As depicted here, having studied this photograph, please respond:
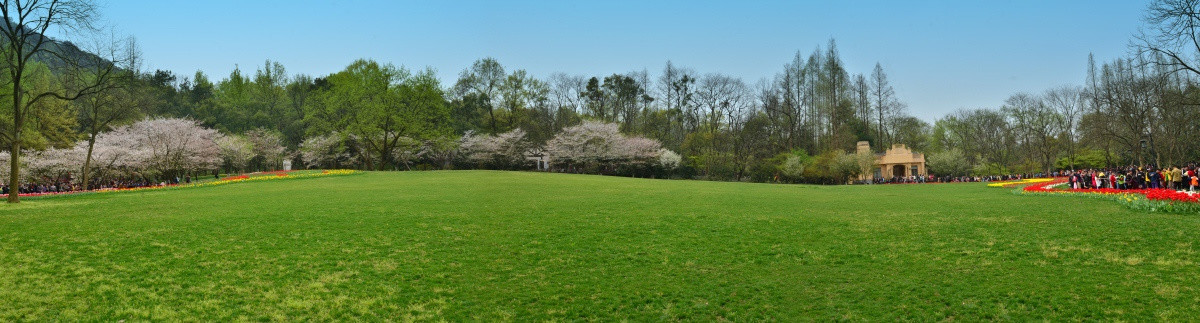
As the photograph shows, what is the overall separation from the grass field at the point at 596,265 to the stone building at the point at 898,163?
5140cm

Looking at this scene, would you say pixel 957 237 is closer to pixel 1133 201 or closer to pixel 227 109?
pixel 1133 201

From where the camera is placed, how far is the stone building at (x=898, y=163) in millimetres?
64688

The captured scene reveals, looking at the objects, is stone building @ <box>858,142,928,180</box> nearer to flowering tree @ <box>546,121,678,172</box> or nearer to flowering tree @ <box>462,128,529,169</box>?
flowering tree @ <box>546,121,678,172</box>

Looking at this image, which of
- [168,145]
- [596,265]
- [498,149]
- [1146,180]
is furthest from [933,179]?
[168,145]

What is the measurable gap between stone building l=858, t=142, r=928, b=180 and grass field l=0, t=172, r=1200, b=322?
51.4 metres

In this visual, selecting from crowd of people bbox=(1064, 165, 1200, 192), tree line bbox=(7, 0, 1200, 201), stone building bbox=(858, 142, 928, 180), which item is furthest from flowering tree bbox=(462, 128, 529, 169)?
crowd of people bbox=(1064, 165, 1200, 192)

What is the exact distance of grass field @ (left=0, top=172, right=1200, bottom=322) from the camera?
8.06 meters

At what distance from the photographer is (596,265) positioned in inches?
411

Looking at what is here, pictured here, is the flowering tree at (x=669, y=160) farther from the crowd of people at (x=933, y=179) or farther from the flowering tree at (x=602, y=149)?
the crowd of people at (x=933, y=179)

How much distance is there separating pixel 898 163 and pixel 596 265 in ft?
210

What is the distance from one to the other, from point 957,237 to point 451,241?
10.8 meters

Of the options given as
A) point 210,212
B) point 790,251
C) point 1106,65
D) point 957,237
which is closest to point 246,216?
point 210,212

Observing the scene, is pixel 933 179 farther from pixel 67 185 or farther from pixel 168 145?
pixel 67 185

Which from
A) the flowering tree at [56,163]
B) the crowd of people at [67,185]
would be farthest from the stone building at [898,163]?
the flowering tree at [56,163]
